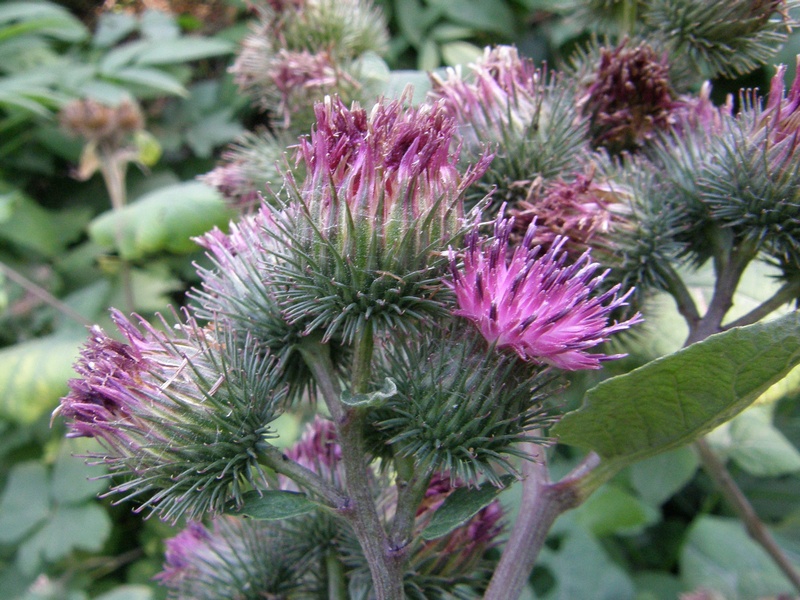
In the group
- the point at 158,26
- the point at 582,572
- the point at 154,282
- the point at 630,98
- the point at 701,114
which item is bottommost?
the point at 582,572

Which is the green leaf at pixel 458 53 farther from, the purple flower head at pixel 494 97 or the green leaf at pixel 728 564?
the green leaf at pixel 728 564

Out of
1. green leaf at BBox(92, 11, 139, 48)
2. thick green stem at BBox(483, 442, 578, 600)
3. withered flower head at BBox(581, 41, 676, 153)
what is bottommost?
thick green stem at BBox(483, 442, 578, 600)

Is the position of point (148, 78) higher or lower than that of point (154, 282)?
higher

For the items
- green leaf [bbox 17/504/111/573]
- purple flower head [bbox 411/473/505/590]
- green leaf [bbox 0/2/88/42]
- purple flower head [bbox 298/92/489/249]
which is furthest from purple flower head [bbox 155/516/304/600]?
green leaf [bbox 0/2/88/42]

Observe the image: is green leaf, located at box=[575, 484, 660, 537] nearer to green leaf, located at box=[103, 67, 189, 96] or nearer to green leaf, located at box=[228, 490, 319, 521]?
green leaf, located at box=[228, 490, 319, 521]

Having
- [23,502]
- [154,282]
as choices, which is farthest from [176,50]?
[23,502]

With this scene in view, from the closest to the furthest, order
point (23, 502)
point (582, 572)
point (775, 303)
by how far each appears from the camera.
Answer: point (775, 303) → point (582, 572) → point (23, 502)

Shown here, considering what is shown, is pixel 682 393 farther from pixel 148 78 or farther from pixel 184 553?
pixel 148 78

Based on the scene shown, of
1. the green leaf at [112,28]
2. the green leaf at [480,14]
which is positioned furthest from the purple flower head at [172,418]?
the green leaf at [112,28]
